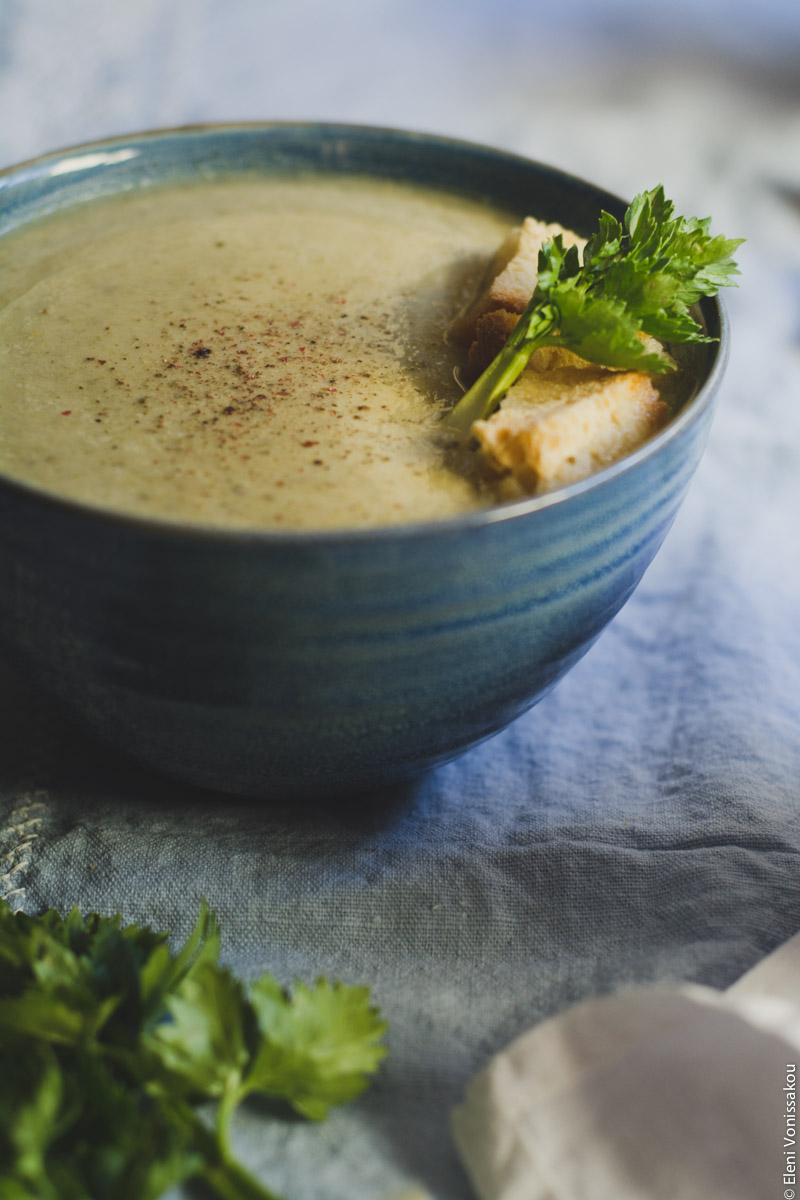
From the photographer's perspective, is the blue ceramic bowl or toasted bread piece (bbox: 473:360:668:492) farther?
toasted bread piece (bbox: 473:360:668:492)

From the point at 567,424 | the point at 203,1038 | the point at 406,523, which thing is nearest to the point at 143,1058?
the point at 203,1038

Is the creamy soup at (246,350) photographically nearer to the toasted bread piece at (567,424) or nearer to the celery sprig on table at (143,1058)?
the toasted bread piece at (567,424)

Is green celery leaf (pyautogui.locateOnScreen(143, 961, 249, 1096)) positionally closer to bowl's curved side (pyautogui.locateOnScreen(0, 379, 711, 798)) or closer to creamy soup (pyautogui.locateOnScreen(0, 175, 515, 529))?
bowl's curved side (pyautogui.locateOnScreen(0, 379, 711, 798))

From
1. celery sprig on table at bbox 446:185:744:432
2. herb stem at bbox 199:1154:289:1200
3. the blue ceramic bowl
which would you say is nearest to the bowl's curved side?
the blue ceramic bowl

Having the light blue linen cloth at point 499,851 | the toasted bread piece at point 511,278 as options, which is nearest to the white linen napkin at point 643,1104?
the light blue linen cloth at point 499,851

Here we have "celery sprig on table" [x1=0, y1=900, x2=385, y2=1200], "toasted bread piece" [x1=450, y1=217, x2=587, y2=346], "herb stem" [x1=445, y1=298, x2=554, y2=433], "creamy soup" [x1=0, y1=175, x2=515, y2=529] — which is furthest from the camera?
"toasted bread piece" [x1=450, y1=217, x2=587, y2=346]

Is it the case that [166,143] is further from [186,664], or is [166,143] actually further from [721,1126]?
[721,1126]

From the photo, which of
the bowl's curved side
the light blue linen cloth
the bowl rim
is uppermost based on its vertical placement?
the bowl rim

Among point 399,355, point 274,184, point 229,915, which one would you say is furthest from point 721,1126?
point 274,184
